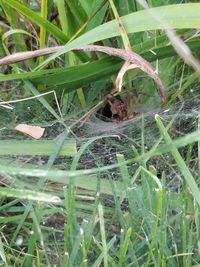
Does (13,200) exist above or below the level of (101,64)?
below

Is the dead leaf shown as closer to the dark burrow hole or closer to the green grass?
the green grass

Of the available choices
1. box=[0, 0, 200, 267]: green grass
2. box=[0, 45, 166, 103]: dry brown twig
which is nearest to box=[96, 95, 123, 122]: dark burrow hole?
box=[0, 0, 200, 267]: green grass

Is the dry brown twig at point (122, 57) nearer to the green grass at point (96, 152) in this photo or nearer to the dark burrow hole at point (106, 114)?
the green grass at point (96, 152)

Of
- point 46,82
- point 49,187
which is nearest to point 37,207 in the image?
point 49,187

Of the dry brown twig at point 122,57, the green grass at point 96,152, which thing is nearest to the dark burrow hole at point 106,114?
the green grass at point 96,152

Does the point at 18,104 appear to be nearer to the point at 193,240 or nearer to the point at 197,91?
the point at 197,91

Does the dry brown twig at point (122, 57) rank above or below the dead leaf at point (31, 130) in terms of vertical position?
above
